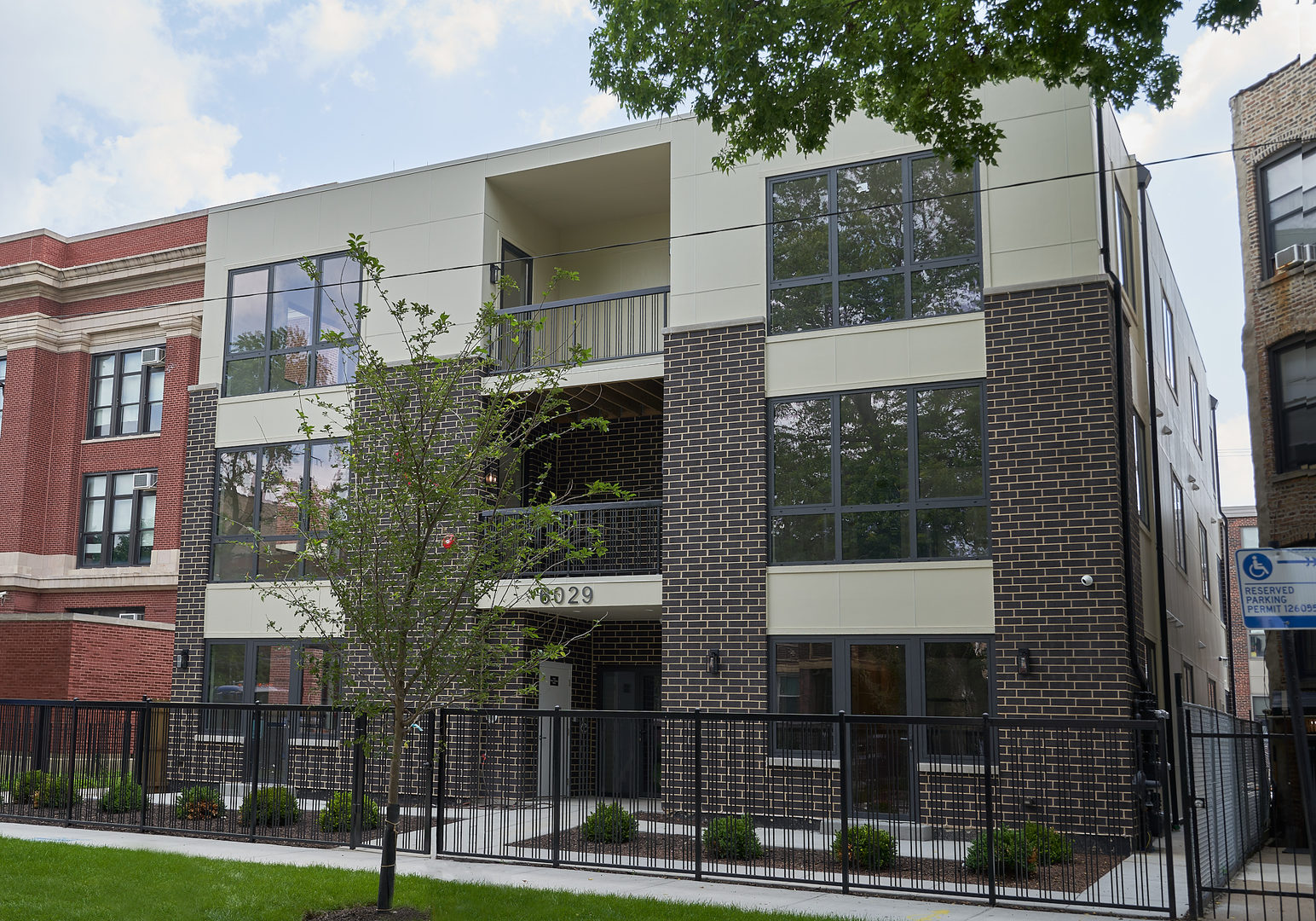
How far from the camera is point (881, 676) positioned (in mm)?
15531

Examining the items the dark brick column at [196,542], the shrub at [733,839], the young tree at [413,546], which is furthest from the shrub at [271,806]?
the dark brick column at [196,542]

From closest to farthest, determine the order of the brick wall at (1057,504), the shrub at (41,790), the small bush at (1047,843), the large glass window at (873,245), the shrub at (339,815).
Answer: the small bush at (1047,843)
the shrub at (339,815)
the brick wall at (1057,504)
the shrub at (41,790)
the large glass window at (873,245)

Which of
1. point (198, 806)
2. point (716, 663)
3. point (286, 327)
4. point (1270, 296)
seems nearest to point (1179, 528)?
point (1270, 296)

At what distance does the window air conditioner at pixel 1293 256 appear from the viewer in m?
18.9

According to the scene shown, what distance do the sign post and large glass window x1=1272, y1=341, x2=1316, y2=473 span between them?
38.3 ft

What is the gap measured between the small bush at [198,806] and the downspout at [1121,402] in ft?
37.8

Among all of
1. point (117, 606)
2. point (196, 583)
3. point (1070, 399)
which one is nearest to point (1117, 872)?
point (1070, 399)

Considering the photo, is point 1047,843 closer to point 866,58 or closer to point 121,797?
point 866,58

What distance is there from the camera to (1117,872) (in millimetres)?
11336

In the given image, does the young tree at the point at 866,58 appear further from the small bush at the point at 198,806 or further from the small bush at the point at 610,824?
the small bush at the point at 198,806

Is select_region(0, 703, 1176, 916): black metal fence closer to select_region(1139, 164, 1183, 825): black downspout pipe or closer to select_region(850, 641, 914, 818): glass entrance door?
select_region(850, 641, 914, 818): glass entrance door

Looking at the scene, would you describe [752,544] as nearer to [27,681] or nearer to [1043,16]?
[1043,16]

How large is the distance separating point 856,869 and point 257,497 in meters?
13.3

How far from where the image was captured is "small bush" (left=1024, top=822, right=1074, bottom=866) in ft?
37.1
